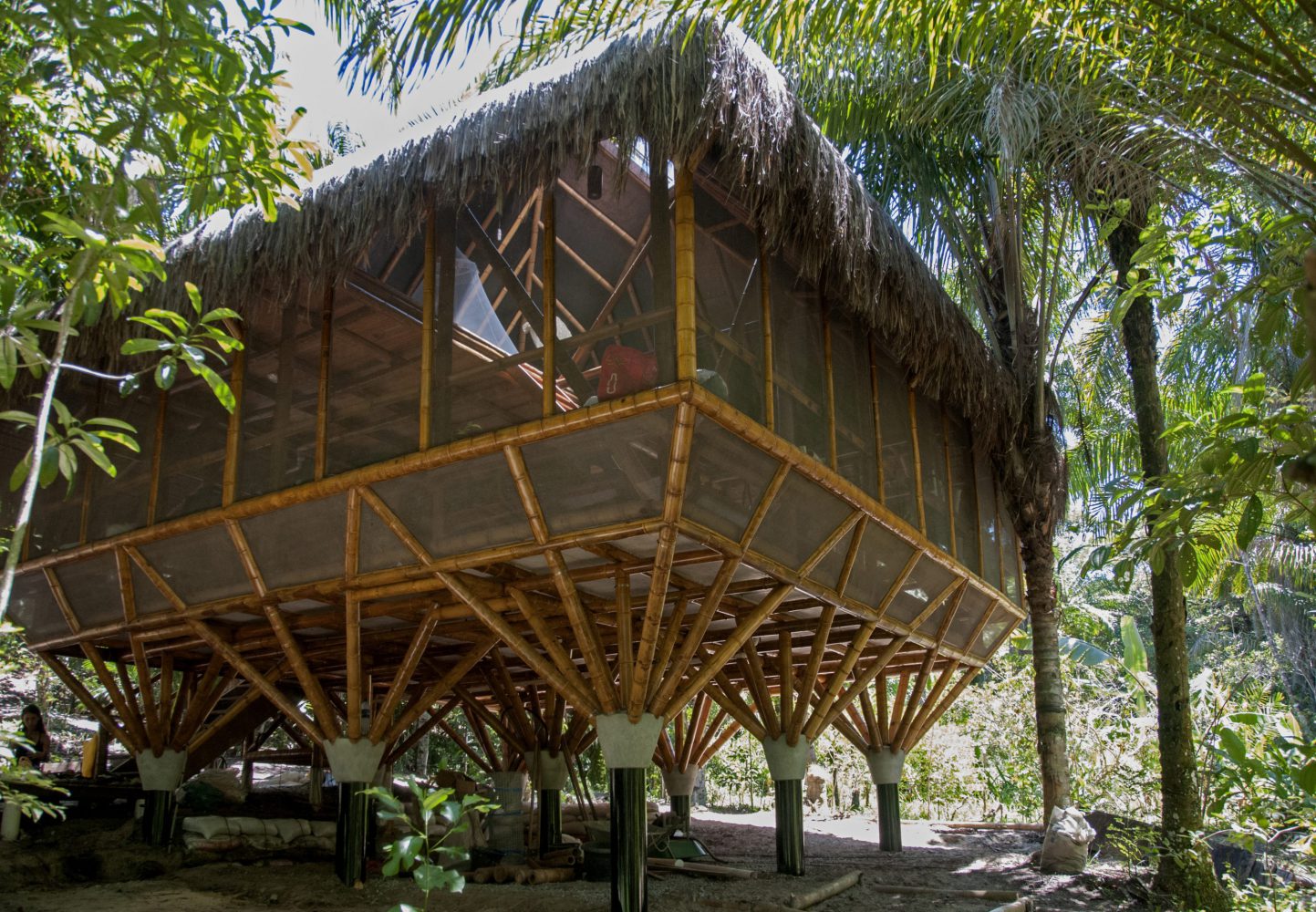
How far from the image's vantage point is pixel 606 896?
7109mm

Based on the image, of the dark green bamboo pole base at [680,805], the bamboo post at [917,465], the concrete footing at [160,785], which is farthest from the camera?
the dark green bamboo pole base at [680,805]

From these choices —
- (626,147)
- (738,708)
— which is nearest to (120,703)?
(738,708)

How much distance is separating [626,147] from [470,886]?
5405 millimetres

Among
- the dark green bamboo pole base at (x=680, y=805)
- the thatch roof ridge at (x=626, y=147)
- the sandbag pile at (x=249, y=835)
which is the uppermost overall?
the thatch roof ridge at (x=626, y=147)

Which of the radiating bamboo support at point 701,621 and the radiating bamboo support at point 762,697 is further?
the radiating bamboo support at point 762,697

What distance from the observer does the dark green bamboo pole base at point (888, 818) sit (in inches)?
448

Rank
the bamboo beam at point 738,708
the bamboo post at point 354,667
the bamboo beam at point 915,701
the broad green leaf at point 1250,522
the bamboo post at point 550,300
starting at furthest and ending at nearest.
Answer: the bamboo beam at point 915,701 < the bamboo beam at point 738,708 < the bamboo post at point 354,667 < the bamboo post at point 550,300 < the broad green leaf at point 1250,522

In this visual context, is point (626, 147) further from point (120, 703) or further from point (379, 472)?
point (120, 703)

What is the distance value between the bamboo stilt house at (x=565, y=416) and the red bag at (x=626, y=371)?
0.08 ft

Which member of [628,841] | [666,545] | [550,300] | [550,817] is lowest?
[550,817]

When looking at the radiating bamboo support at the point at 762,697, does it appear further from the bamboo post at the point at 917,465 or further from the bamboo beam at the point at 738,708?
the bamboo post at the point at 917,465

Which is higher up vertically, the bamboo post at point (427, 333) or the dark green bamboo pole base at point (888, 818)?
the bamboo post at point (427, 333)

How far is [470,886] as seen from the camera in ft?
25.3

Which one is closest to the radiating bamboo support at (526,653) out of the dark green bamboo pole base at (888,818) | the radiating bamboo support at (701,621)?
the radiating bamboo support at (701,621)
